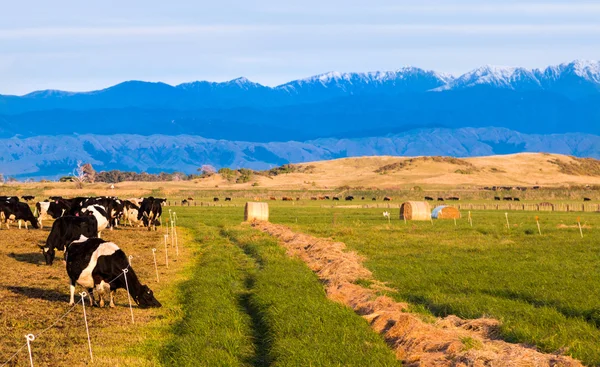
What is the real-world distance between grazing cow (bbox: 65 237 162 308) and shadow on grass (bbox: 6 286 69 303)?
987 millimetres

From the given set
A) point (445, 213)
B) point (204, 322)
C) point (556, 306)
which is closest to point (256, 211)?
point (445, 213)

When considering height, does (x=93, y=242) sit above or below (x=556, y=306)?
above

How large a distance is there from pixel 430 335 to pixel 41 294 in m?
11.7

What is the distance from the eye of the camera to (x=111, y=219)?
164 ft

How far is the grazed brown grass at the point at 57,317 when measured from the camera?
1653 centimetres

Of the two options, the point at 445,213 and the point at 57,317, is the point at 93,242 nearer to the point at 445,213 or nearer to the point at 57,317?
the point at 57,317

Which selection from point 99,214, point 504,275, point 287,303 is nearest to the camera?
point 287,303

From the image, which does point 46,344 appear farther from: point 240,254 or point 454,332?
point 240,254

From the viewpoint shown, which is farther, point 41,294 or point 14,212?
point 14,212

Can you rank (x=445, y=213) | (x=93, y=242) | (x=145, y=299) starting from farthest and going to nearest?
(x=445, y=213) < (x=93, y=242) < (x=145, y=299)

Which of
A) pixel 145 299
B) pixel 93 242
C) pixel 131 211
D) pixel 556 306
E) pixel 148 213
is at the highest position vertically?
pixel 93 242

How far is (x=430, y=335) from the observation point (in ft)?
54.4

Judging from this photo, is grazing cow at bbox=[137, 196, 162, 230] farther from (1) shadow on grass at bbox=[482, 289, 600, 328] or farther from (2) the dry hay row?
(1) shadow on grass at bbox=[482, 289, 600, 328]

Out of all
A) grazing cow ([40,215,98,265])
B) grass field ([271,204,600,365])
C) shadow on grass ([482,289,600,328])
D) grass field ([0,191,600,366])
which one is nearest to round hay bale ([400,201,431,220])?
grass field ([271,204,600,365])
